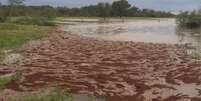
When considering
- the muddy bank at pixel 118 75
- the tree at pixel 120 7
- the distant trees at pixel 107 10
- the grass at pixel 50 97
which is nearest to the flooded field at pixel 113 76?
the muddy bank at pixel 118 75

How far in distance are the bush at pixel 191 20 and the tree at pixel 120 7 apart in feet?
185

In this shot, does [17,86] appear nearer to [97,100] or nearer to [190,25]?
[97,100]

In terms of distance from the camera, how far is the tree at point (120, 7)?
13088 centimetres

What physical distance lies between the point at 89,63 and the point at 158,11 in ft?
474

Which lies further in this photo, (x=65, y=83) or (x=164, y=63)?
(x=164, y=63)

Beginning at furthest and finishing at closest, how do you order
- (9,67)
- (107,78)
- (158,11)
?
(158,11), (9,67), (107,78)

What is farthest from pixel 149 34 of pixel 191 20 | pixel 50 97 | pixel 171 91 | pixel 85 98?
pixel 50 97

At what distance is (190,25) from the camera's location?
72562mm

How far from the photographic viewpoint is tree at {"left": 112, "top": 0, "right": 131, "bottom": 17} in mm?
130875

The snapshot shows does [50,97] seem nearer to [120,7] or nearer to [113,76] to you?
[113,76]

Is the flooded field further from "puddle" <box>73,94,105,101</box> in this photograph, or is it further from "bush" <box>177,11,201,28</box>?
"bush" <box>177,11,201,28</box>

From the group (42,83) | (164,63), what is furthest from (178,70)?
(42,83)

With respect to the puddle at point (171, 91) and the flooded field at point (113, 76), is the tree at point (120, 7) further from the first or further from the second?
the puddle at point (171, 91)

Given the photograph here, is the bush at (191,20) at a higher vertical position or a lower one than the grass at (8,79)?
lower
